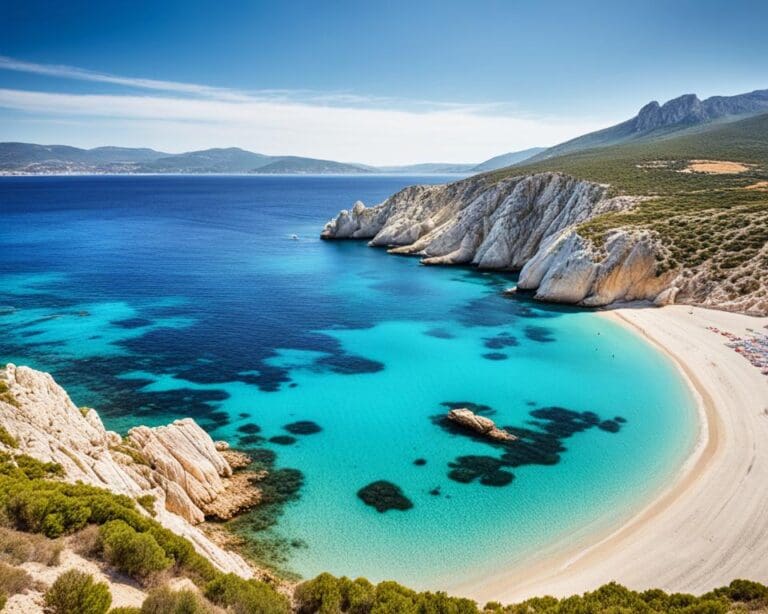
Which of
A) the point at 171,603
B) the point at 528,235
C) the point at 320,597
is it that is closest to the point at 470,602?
the point at 320,597

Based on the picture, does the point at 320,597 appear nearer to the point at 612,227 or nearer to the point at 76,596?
the point at 76,596

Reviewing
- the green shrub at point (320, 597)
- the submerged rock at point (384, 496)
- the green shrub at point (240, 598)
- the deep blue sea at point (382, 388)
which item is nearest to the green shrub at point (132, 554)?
the green shrub at point (240, 598)

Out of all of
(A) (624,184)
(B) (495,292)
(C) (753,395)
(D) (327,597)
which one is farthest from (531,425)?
(A) (624,184)

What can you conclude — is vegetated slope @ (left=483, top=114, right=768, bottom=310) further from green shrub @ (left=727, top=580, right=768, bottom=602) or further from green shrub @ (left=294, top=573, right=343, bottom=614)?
green shrub @ (left=294, top=573, right=343, bottom=614)

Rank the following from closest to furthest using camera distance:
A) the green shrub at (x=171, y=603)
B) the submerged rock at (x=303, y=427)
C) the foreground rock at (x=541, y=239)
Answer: the green shrub at (x=171, y=603) → the submerged rock at (x=303, y=427) → the foreground rock at (x=541, y=239)

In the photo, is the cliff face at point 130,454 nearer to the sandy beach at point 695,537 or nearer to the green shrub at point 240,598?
the green shrub at point 240,598

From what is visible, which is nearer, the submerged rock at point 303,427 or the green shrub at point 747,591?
the green shrub at point 747,591
